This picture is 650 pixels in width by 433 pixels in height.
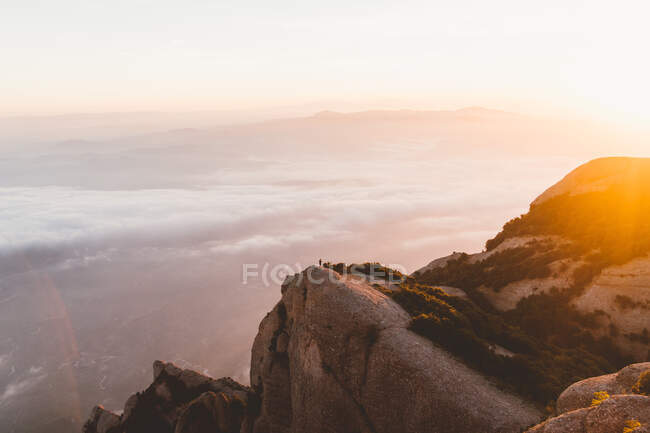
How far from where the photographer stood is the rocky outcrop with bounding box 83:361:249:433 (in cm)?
3878

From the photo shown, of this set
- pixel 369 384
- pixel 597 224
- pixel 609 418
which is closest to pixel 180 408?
pixel 369 384

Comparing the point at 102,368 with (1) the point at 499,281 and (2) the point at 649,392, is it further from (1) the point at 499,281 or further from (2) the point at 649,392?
(2) the point at 649,392

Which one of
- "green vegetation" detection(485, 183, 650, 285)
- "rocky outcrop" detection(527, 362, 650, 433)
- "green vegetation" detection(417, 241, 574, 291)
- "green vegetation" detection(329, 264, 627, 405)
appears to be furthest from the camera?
"green vegetation" detection(417, 241, 574, 291)

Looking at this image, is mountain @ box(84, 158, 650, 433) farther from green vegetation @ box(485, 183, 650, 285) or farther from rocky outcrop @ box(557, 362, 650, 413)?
green vegetation @ box(485, 183, 650, 285)

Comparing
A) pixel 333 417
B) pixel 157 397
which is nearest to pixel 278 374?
pixel 333 417

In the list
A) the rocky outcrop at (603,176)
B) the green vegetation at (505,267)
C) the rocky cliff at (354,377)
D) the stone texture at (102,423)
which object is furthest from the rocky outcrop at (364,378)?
the rocky outcrop at (603,176)

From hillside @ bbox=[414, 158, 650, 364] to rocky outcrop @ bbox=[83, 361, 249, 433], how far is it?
34.1 meters

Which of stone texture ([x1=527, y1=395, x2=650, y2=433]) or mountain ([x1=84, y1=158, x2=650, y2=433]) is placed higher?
stone texture ([x1=527, y1=395, x2=650, y2=433])

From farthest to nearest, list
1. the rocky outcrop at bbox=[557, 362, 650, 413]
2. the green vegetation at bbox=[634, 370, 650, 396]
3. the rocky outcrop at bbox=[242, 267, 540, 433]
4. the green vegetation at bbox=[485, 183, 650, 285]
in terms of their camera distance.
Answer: the green vegetation at bbox=[485, 183, 650, 285] < the rocky outcrop at bbox=[242, 267, 540, 433] < the rocky outcrop at bbox=[557, 362, 650, 413] < the green vegetation at bbox=[634, 370, 650, 396]

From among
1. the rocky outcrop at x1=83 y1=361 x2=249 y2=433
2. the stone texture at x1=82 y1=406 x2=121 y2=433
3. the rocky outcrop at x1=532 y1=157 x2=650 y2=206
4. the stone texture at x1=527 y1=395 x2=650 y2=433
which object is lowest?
the stone texture at x1=82 y1=406 x2=121 y2=433

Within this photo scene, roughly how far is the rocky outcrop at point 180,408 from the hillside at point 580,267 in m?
34.1

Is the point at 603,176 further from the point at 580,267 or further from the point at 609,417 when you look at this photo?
the point at 609,417

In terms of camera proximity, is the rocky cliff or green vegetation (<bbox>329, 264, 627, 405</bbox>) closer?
the rocky cliff

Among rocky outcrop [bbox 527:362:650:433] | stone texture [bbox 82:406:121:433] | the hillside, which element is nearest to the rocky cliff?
rocky outcrop [bbox 527:362:650:433]
